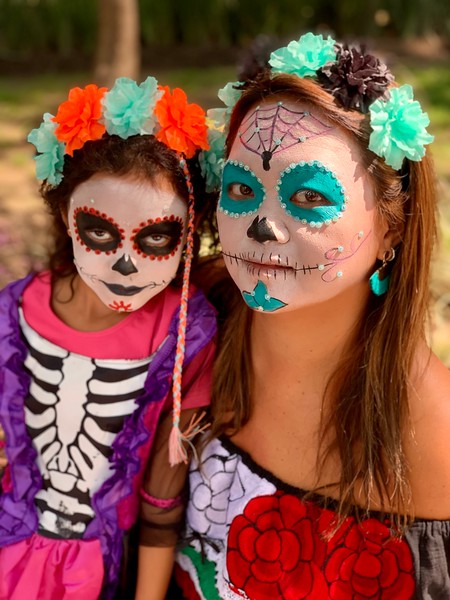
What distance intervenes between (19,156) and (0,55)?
580cm

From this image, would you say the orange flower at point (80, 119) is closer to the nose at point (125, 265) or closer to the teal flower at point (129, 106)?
the teal flower at point (129, 106)

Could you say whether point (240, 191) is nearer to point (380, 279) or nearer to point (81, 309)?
point (380, 279)

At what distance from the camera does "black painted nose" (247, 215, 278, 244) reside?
1812mm

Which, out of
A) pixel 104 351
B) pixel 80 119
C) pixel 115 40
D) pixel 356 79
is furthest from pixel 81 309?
pixel 115 40

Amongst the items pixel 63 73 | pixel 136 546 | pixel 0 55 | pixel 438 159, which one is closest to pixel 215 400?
pixel 136 546

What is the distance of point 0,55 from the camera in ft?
40.2

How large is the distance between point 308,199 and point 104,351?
0.77 metres

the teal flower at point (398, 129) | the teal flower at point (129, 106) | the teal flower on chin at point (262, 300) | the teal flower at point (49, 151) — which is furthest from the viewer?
the teal flower at point (49, 151)

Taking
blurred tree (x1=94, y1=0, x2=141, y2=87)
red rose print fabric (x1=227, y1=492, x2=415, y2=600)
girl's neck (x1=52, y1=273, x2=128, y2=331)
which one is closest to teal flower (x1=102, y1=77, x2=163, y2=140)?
girl's neck (x1=52, y1=273, x2=128, y2=331)

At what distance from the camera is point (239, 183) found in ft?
6.26

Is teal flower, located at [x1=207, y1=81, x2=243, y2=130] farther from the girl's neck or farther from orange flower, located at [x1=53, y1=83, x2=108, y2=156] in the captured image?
the girl's neck

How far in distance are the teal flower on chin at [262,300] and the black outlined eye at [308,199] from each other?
22 cm

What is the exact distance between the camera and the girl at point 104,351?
2.03 m

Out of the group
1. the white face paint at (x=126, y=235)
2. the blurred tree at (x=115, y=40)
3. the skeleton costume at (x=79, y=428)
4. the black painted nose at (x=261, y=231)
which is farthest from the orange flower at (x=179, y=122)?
the blurred tree at (x=115, y=40)
